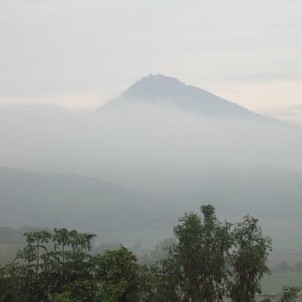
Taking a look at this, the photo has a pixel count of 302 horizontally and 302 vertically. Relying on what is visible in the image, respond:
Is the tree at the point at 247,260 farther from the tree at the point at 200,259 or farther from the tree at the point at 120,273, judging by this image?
the tree at the point at 120,273

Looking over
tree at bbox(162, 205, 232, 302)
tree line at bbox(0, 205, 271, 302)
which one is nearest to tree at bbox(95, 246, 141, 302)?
tree line at bbox(0, 205, 271, 302)

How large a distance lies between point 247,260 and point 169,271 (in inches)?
149

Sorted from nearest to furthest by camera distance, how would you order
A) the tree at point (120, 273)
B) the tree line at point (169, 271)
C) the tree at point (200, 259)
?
the tree at point (120, 273) < the tree line at point (169, 271) < the tree at point (200, 259)

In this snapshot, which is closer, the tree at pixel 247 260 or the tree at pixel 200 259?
the tree at pixel 200 259

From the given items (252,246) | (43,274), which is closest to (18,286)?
(43,274)

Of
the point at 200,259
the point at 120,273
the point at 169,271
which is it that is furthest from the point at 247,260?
the point at 120,273

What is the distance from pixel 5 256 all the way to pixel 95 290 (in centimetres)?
16323

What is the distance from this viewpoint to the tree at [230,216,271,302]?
22031mm

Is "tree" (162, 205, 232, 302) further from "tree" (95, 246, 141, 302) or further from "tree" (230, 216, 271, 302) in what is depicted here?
"tree" (95, 246, 141, 302)

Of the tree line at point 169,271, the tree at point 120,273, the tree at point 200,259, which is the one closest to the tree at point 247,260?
the tree line at point 169,271

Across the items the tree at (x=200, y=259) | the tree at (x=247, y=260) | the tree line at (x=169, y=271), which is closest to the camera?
the tree line at (x=169, y=271)

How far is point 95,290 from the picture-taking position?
71.0ft

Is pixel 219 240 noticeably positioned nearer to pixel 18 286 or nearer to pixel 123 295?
pixel 123 295

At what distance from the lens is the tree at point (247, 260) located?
22031 millimetres
